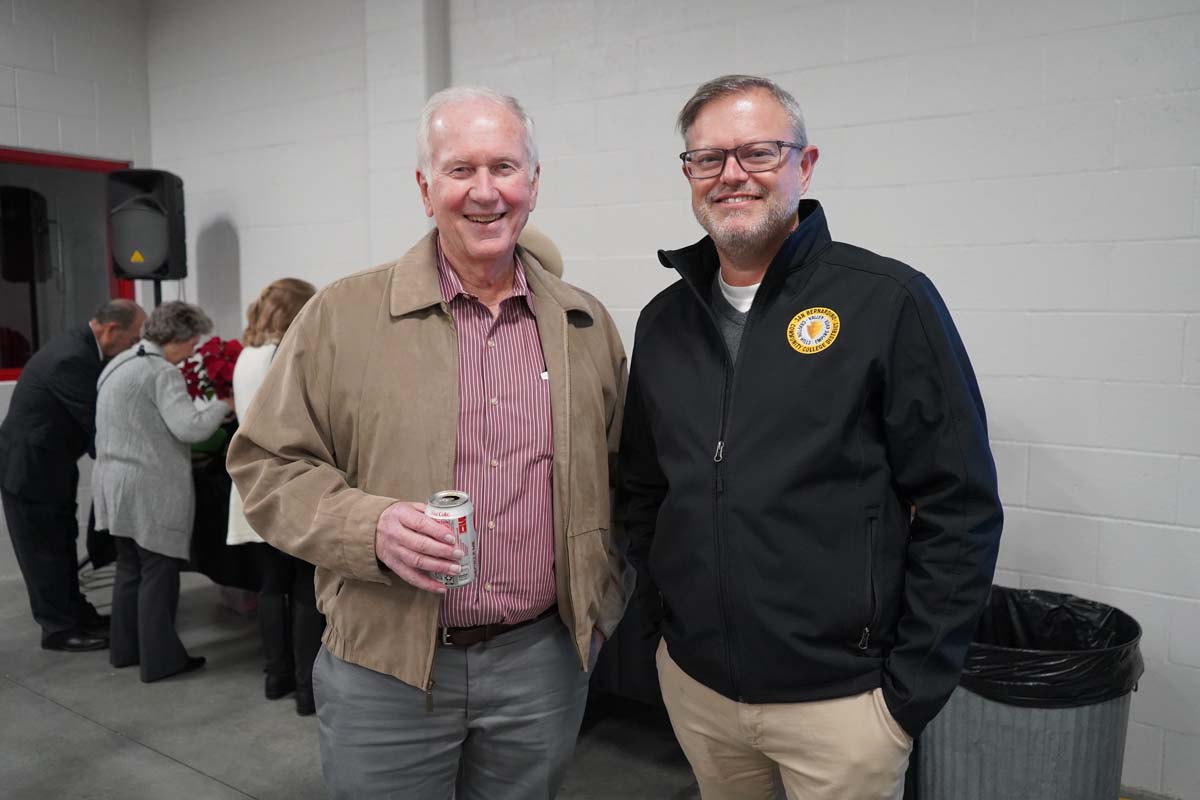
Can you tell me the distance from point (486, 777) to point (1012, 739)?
1.26m

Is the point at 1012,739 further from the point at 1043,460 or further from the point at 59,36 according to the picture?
the point at 59,36

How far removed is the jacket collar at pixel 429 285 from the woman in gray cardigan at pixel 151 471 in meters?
2.25

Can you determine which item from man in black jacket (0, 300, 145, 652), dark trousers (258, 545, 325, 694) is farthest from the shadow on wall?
dark trousers (258, 545, 325, 694)

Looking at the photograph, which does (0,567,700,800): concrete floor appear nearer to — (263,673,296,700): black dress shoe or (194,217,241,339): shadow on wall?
(263,673,296,700): black dress shoe

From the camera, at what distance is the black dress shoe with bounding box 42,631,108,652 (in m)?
3.82

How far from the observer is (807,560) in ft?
4.42

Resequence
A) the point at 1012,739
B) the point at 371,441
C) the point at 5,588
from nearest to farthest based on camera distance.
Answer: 1. the point at 371,441
2. the point at 1012,739
3. the point at 5,588

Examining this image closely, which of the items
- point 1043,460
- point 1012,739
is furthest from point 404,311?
point 1043,460

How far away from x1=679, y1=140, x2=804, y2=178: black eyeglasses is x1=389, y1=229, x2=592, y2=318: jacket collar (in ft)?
1.13

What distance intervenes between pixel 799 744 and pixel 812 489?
408mm

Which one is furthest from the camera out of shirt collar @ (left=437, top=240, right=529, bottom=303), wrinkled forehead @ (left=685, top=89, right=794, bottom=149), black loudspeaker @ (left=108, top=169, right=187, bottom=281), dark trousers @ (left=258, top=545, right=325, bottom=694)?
black loudspeaker @ (left=108, top=169, right=187, bottom=281)

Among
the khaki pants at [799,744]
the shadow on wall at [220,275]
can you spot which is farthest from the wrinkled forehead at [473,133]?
the shadow on wall at [220,275]

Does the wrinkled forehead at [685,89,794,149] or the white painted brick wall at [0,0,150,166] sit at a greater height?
the white painted brick wall at [0,0,150,166]

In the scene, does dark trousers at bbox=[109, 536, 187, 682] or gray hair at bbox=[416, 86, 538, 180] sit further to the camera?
dark trousers at bbox=[109, 536, 187, 682]
